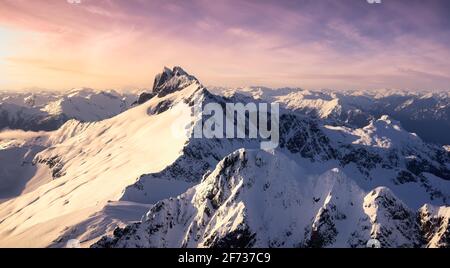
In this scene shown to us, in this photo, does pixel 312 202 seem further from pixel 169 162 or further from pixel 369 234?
pixel 169 162

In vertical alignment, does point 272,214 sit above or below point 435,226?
below

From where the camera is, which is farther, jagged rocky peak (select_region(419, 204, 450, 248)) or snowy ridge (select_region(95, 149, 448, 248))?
snowy ridge (select_region(95, 149, 448, 248))

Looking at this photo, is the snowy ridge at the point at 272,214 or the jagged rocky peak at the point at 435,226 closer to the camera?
the jagged rocky peak at the point at 435,226

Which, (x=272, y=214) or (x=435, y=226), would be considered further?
(x=272, y=214)
